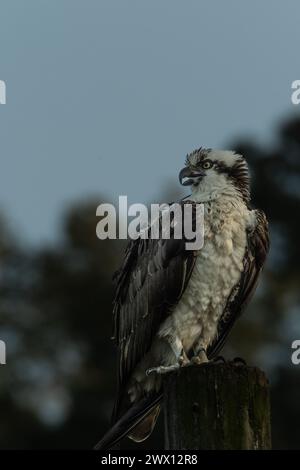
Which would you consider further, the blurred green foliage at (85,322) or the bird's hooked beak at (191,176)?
the blurred green foliage at (85,322)

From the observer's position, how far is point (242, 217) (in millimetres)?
11531

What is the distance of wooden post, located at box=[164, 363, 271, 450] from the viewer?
28.0 feet

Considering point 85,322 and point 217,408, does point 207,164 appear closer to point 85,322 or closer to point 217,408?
point 217,408

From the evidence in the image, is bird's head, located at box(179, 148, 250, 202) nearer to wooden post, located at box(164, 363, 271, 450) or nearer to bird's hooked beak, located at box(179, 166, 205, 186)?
bird's hooked beak, located at box(179, 166, 205, 186)

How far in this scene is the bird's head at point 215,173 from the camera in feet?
38.2

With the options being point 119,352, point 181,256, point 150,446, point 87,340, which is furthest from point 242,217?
point 87,340

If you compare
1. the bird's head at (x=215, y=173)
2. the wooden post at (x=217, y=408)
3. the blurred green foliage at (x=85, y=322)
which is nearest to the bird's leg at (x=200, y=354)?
the bird's head at (x=215, y=173)

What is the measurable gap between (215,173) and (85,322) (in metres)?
33.5

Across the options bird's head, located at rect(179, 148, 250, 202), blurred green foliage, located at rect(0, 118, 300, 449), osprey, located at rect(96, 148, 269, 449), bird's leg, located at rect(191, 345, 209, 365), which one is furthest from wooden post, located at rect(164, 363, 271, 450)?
blurred green foliage, located at rect(0, 118, 300, 449)

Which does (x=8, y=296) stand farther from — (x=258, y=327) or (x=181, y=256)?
(x=181, y=256)

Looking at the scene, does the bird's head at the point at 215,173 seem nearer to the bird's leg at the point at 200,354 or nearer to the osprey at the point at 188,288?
the osprey at the point at 188,288

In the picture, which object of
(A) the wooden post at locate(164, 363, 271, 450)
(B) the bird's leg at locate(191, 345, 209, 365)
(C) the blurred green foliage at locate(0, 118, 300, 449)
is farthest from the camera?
(C) the blurred green foliage at locate(0, 118, 300, 449)

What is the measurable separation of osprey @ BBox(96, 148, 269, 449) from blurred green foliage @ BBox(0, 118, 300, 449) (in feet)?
85.9

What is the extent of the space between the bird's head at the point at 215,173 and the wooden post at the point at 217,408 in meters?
2.91
